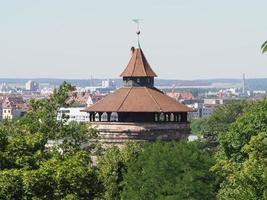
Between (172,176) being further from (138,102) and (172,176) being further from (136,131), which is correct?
(138,102)

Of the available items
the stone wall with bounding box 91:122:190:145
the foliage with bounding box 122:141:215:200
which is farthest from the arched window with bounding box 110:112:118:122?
the foliage with bounding box 122:141:215:200

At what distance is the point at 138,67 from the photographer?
69.2 metres

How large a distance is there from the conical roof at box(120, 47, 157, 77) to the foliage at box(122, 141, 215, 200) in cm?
1616

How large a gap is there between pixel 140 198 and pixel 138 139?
49.4ft

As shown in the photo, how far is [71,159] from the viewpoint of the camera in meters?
38.9

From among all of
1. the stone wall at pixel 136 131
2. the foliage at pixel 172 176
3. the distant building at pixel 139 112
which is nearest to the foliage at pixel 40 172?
the foliage at pixel 172 176

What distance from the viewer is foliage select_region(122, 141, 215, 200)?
4903 cm

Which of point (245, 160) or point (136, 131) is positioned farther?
point (136, 131)

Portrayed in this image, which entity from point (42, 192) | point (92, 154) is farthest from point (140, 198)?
point (42, 192)

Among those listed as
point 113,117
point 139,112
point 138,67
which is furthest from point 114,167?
point 113,117

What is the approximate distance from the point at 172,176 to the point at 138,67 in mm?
19851

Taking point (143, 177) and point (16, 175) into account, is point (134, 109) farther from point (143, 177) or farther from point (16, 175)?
point (16, 175)

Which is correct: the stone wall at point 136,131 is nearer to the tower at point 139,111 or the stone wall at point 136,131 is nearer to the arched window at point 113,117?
the tower at point 139,111

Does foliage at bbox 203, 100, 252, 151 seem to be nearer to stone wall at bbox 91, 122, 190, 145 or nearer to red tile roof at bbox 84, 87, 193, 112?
red tile roof at bbox 84, 87, 193, 112
